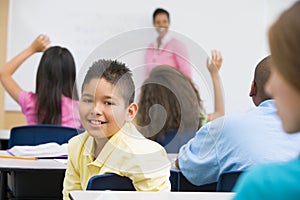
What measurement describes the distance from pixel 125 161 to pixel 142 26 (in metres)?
4.14

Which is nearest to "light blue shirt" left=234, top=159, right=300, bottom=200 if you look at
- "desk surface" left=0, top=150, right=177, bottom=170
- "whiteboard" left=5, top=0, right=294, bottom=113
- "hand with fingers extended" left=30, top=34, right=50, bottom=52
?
"desk surface" left=0, top=150, right=177, bottom=170

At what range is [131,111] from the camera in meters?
1.99

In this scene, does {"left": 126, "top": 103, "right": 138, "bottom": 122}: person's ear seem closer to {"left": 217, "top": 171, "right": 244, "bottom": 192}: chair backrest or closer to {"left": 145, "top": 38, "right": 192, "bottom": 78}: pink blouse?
{"left": 145, "top": 38, "right": 192, "bottom": 78}: pink blouse

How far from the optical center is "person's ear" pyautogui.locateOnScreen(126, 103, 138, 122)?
1.96 m

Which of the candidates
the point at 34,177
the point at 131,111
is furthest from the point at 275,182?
the point at 34,177

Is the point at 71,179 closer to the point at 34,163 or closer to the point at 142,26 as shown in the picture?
the point at 34,163

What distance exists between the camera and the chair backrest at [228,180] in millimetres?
1992

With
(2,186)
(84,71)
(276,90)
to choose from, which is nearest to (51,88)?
(2,186)

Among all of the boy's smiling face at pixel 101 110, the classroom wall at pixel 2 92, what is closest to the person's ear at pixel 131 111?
the boy's smiling face at pixel 101 110

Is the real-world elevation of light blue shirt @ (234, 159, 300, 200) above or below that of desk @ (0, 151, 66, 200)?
above

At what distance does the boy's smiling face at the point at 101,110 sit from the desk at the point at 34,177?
40 centimetres

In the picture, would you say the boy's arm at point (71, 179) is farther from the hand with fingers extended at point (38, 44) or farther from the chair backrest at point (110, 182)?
the hand with fingers extended at point (38, 44)

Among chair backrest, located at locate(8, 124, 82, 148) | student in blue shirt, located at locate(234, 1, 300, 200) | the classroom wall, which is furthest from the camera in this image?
the classroom wall

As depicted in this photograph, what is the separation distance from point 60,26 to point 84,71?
387 cm
